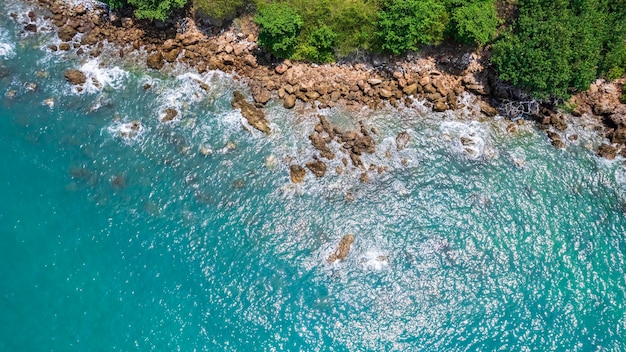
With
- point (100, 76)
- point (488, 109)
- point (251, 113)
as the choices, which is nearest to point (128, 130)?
point (100, 76)

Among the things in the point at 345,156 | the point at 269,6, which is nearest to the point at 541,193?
the point at 345,156

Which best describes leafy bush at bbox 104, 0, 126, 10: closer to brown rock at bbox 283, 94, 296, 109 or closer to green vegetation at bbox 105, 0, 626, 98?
green vegetation at bbox 105, 0, 626, 98

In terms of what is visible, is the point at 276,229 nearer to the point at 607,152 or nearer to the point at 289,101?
the point at 289,101

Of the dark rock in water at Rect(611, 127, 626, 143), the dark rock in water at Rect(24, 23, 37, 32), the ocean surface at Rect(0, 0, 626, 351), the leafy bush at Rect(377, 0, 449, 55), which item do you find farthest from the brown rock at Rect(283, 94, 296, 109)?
the dark rock in water at Rect(611, 127, 626, 143)

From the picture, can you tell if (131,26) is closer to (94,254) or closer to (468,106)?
(94,254)

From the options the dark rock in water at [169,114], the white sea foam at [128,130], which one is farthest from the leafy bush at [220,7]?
the white sea foam at [128,130]
